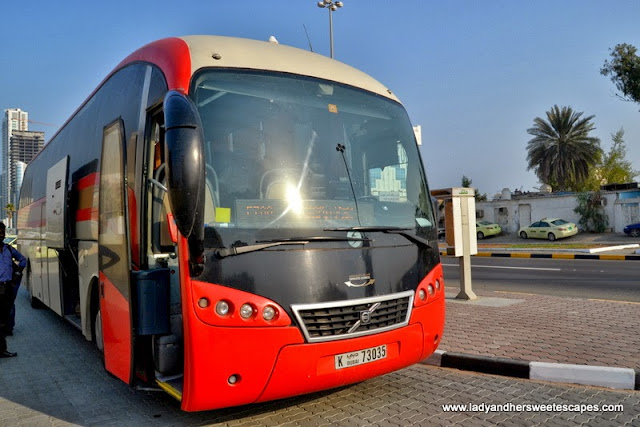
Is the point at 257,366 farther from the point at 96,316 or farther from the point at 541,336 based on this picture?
the point at 541,336

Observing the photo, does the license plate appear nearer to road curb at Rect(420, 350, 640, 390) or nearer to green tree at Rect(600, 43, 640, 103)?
road curb at Rect(420, 350, 640, 390)

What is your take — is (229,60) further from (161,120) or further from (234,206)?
(234,206)

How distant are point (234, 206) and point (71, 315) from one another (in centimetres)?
447

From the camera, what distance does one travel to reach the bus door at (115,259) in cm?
419

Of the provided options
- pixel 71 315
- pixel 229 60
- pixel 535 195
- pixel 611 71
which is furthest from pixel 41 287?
pixel 535 195

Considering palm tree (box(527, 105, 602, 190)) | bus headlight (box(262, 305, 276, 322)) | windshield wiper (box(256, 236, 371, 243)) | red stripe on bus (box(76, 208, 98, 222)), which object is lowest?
bus headlight (box(262, 305, 276, 322))

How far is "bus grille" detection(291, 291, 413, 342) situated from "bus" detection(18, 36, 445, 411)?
0.04 ft

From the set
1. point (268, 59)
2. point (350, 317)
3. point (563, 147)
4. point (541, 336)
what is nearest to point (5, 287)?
point (268, 59)

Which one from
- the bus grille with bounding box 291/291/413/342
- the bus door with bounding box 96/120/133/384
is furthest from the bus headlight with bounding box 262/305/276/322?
the bus door with bounding box 96/120/133/384

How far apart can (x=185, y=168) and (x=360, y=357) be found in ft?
6.39

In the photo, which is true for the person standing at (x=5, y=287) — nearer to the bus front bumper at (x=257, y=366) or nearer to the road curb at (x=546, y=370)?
the bus front bumper at (x=257, y=366)

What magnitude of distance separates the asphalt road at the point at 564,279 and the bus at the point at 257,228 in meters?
7.80

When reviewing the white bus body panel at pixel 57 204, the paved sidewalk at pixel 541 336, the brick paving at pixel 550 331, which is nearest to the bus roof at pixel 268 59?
the paved sidewalk at pixel 541 336

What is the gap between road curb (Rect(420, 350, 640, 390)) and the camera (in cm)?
480
